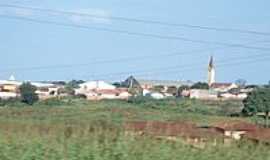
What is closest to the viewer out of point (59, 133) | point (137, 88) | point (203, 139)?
point (59, 133)

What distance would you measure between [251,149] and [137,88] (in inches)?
810

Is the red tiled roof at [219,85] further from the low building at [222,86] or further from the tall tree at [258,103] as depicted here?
the tall tree at [258,103]

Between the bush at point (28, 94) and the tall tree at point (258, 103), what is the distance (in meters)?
5.40

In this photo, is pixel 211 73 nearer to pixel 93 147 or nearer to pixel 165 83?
pixel 165 83

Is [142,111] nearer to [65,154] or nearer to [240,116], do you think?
[240,116]

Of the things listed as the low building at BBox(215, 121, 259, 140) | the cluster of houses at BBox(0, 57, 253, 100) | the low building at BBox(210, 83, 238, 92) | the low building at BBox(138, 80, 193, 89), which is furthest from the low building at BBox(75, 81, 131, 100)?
the low building at BBox(215, 121, 259, 140)

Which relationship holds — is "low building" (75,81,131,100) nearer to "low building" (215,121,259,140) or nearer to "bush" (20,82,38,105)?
"bush" (20,82,38,105)

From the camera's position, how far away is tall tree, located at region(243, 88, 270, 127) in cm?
2123

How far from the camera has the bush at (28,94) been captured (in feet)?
68.5

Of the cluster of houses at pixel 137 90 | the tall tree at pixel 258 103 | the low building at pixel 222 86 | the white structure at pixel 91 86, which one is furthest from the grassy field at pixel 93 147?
the low building at pixel 222 86

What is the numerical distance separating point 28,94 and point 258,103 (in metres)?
5.69

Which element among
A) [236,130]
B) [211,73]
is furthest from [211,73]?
→ [236,130]

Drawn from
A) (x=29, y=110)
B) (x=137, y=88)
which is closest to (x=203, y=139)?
(x=29, y=110)

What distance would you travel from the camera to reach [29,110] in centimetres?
1777
